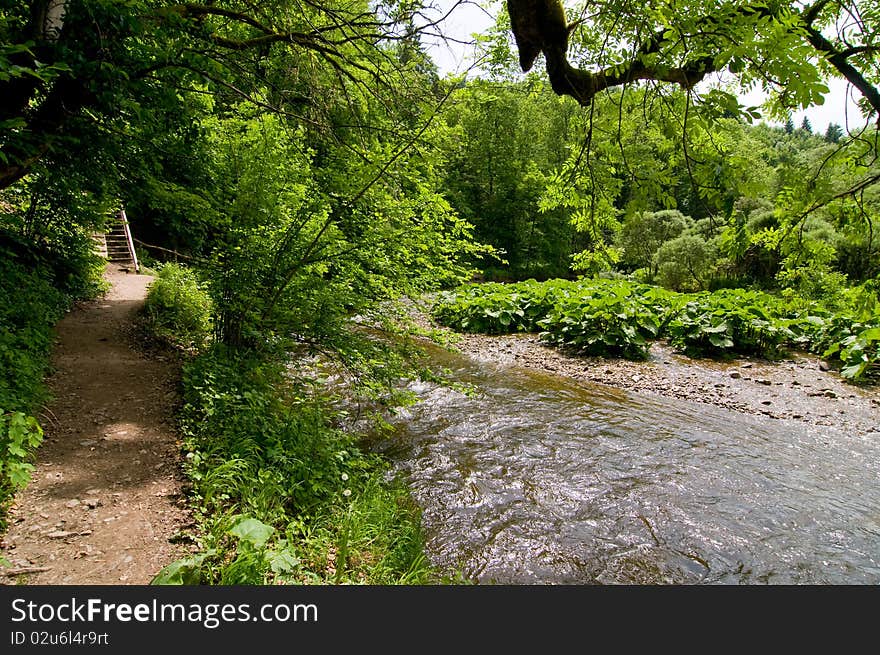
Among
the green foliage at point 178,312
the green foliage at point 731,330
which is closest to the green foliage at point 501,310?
the green foliage at point 731,330

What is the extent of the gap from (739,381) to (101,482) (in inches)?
380

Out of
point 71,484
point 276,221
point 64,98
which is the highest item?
point 64,98

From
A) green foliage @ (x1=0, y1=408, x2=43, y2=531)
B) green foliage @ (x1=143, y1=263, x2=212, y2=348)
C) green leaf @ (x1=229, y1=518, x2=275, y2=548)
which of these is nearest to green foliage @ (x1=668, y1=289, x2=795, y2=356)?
green foliage @ (x1=143, y1=263, x2=212, y2=348)

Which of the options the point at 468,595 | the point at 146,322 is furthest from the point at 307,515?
the point at 146,322

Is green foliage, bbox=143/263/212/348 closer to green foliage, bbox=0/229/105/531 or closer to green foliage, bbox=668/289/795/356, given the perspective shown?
green foliage, bbox=0/229/105/531

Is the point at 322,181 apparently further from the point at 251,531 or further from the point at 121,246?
the point at 121,246

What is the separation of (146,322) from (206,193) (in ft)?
13.4

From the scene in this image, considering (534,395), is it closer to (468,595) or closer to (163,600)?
(468,595)

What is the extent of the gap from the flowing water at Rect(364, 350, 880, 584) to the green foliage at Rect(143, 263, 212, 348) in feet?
13.5

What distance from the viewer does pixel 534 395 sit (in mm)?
8000

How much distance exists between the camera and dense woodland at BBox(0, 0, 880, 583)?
6.37ft

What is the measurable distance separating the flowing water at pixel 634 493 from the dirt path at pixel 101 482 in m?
2.14

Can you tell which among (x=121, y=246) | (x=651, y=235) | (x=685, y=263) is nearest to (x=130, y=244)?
(x=121, y=246)

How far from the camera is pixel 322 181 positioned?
5.00m
